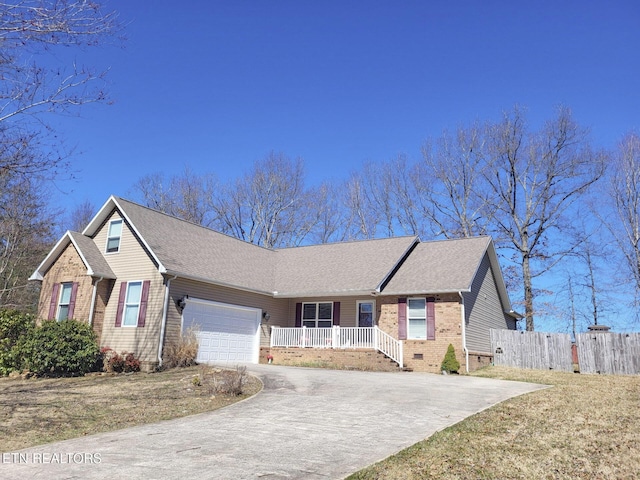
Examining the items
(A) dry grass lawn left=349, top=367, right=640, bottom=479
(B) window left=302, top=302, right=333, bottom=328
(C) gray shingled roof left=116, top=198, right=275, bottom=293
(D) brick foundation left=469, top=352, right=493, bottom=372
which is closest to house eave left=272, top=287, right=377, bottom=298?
(C) gray shingled roof left=116, top=198, right=275, bottom=293

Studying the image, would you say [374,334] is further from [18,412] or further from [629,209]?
[629,209]

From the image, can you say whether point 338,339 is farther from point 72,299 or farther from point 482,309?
point 72,299

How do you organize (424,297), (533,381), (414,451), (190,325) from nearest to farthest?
(414,451) < (533,381) < (190,325) < (424,297)

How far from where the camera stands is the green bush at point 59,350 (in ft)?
51.1

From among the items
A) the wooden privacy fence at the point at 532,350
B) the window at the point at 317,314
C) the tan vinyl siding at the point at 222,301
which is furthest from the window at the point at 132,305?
the wooden privacy fence at the point at 532,350

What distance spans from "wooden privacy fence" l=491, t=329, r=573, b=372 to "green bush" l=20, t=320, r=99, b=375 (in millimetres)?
15866

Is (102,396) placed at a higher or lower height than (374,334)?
lower

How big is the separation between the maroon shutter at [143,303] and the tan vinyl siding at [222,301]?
95 cm

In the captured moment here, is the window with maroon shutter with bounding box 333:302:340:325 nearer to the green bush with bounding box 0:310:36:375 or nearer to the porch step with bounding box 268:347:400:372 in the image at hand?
the porch step with bounding box 268:347:400:372

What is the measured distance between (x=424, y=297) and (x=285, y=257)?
9.08m

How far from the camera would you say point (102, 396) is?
1166 centimetres

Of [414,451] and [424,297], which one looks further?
[424,297]

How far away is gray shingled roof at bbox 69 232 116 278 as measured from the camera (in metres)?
18.3

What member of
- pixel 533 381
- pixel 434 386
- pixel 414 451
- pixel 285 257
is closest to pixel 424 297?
pixel 533 381
